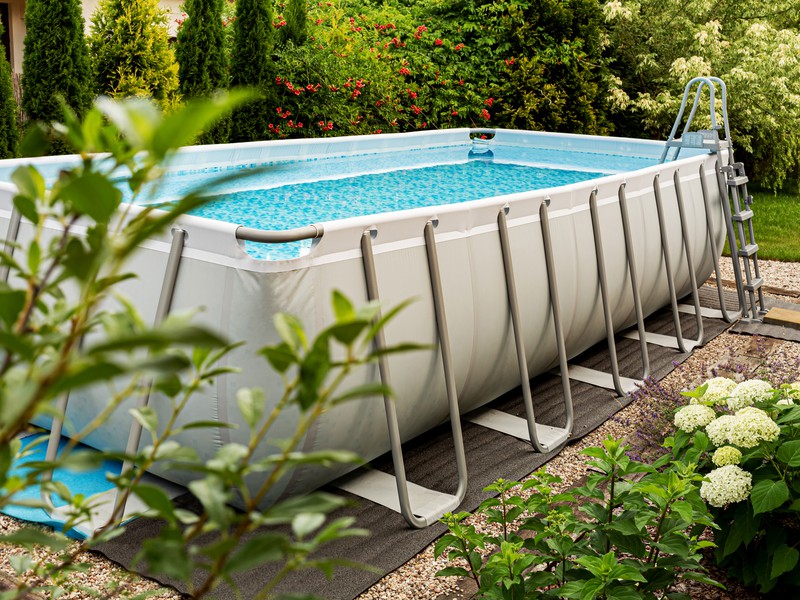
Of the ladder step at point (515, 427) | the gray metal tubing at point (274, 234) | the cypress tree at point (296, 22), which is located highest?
the cypress tree at point (296, 22)

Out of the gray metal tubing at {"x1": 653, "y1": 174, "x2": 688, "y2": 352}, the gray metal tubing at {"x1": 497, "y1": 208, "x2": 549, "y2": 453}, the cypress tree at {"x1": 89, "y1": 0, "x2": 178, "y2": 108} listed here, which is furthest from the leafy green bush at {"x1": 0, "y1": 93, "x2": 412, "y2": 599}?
the cypress tree at {"x1": 89, "y1": 0, "x2": 178, "y2": 108}

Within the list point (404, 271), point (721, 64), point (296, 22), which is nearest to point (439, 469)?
point (404, 271)

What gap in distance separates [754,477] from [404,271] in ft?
4.62

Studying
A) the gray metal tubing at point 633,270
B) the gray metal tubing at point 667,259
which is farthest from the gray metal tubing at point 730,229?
the gray metal tubing at point 633,270

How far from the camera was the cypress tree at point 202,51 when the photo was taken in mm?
8203

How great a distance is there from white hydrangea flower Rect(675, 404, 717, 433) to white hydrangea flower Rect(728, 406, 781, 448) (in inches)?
8.2

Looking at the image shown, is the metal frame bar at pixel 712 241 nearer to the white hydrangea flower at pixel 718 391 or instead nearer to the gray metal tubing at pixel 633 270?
the gray metal tubing at pixel 633 270

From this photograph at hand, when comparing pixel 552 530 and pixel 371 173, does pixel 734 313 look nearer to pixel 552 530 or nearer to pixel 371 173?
pixel 371 173

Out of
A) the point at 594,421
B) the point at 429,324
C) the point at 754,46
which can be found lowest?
the point at 594,421

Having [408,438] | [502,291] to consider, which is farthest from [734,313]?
[408,438]

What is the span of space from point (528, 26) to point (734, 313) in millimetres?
6306

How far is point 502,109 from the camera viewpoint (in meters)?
10.8

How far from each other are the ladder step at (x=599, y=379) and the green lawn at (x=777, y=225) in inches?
160

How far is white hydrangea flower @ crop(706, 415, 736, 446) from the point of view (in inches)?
90.8
